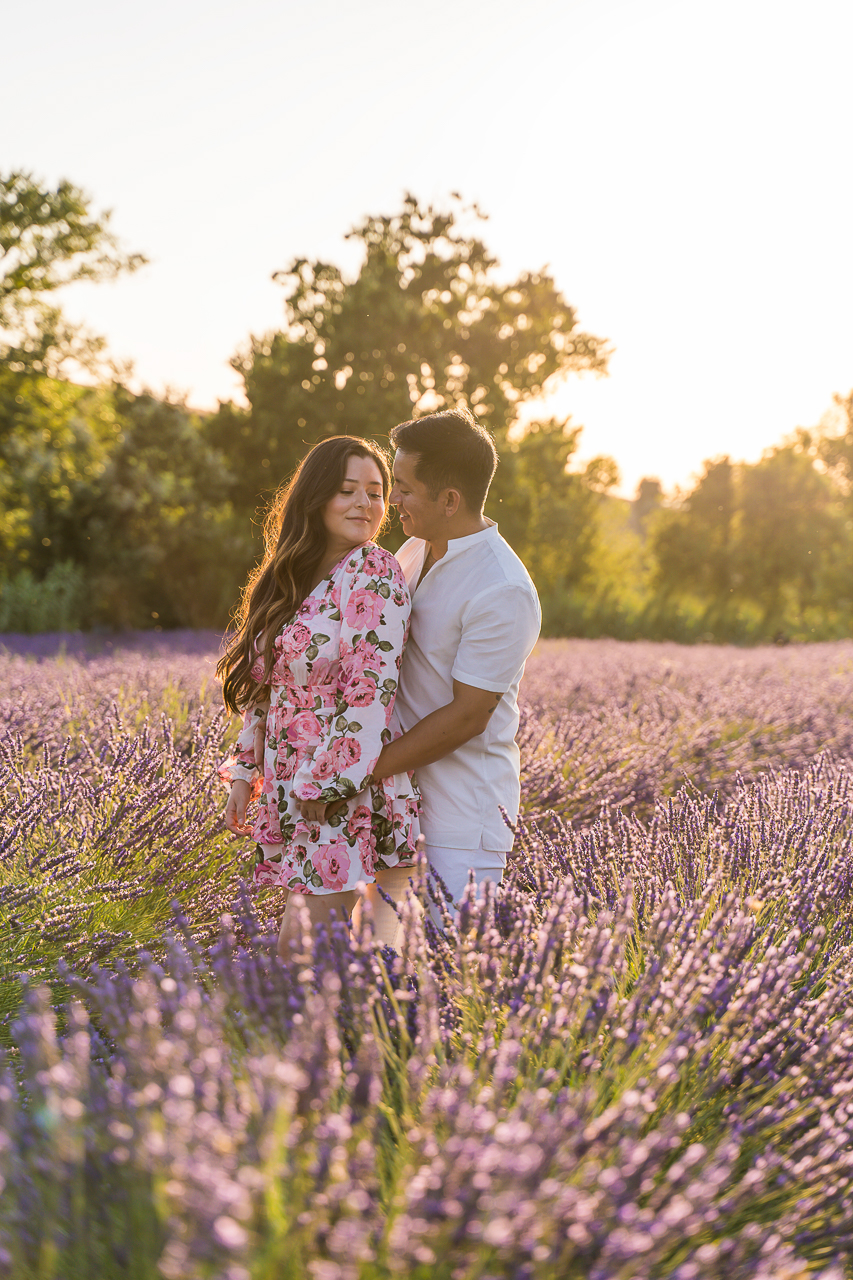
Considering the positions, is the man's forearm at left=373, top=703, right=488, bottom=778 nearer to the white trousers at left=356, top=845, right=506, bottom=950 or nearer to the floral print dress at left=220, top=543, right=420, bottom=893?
the floral print dress at left=220, top=543, right=420, bottom=893

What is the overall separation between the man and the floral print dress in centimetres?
8

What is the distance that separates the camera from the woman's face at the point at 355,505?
2.24 metres

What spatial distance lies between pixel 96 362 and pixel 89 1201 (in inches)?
728

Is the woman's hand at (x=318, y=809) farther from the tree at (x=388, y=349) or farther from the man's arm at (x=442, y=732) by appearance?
the tree at (x=388, y=349)

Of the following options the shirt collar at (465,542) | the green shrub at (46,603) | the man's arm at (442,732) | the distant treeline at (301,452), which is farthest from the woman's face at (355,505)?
the green shrub at (46,603)

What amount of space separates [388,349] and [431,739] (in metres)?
18.8

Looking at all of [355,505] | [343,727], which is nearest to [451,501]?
[355,505]

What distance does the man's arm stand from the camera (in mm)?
2008

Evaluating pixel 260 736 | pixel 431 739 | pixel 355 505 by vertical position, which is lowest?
pixel 260 736

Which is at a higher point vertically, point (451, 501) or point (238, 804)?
point (451, 501)

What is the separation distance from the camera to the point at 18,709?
3.79 m

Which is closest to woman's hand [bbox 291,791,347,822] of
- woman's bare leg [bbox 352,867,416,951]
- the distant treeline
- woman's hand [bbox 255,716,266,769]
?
woman's bare leg [bbox 352,867,416,951]

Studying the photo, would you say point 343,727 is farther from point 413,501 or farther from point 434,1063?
→ point 434,1063

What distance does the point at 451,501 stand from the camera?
2178 mm
